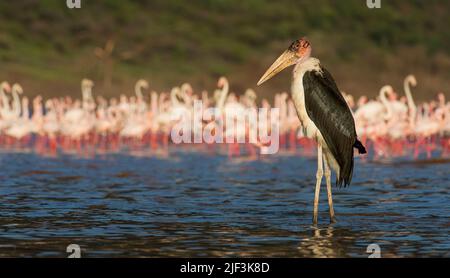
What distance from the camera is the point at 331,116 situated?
1719 centimetres

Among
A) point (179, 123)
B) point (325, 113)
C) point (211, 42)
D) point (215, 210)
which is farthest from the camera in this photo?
point (211, 42)

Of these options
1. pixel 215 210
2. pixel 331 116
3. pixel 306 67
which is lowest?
pixel 215 210

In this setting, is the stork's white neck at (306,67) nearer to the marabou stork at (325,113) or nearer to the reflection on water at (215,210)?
the marabou stork at (325,113)

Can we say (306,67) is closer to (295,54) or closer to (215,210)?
(295,54)

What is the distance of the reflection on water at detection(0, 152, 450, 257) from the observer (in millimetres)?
15414

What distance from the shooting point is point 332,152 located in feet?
56.7

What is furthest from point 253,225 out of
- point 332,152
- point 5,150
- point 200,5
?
point 200,5

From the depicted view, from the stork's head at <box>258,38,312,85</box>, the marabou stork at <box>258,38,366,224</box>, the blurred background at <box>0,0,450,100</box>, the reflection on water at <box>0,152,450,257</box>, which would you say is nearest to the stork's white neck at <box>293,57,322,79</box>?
the marabou stork at <box>258,38,366,224</box>

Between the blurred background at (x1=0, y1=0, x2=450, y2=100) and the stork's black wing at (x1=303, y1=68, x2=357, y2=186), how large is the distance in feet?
178

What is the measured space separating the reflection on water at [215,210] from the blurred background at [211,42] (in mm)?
44704

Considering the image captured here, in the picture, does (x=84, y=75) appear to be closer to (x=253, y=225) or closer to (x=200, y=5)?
(x=200, y=5)

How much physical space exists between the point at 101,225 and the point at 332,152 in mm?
3242

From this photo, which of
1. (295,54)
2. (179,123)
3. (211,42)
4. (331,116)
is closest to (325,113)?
(331,116)

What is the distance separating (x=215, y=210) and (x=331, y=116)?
118 inches
